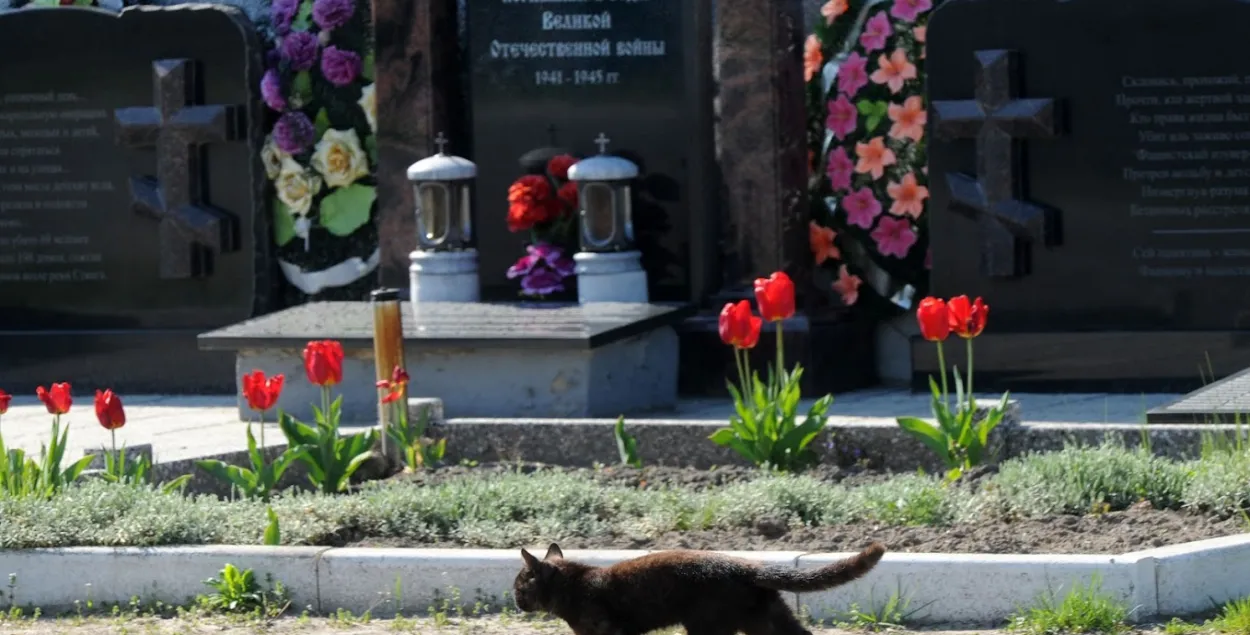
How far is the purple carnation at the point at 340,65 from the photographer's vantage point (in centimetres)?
1268

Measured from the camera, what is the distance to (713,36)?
11.6 meters

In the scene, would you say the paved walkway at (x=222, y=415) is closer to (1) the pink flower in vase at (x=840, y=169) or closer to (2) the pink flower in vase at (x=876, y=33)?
(1) the pink flower in vase at (x=840, y=169)

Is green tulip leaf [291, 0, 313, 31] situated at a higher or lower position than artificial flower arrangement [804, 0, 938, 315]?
higher

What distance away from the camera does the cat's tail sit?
5051 mm

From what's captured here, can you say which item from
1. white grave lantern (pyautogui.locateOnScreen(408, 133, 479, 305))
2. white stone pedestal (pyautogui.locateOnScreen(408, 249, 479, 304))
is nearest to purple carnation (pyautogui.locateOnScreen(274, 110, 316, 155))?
white grave lantern (pyautogui.locateOnScreen(408, 133, 479, 305))

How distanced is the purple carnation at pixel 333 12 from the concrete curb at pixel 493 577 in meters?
6.56

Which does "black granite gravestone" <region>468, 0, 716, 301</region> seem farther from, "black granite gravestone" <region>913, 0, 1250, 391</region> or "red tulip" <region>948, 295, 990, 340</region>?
"red tulip" <region>948, 295, 990, 340</region>

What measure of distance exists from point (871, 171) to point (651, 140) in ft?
3.99

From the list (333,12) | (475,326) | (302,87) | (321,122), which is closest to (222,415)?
(475,326)

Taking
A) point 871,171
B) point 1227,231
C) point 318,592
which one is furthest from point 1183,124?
point 318,592

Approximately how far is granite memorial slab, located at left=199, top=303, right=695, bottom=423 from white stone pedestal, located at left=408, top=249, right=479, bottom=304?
2.02ft

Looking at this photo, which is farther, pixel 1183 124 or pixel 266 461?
pixel 1183 124

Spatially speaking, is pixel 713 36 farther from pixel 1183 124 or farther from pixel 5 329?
pixel 5 329

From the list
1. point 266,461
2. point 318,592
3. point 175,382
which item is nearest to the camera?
point 318,592
